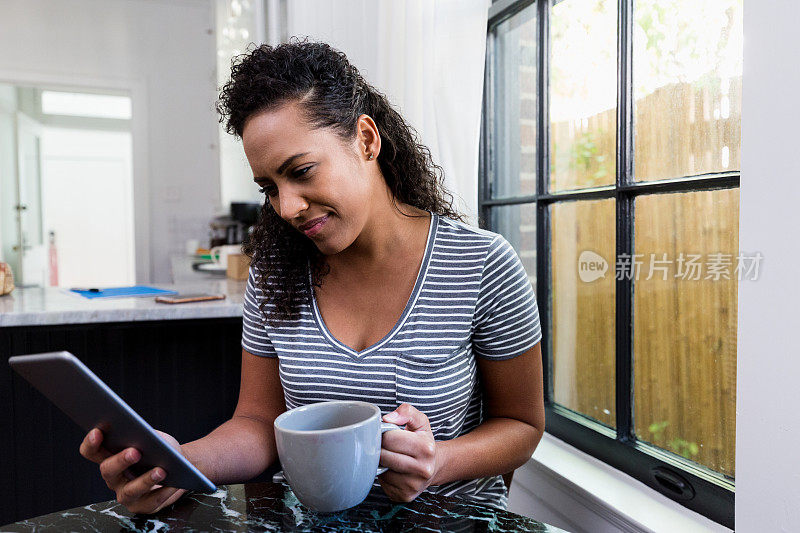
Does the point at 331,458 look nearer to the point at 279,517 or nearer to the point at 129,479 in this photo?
the point at 279,517

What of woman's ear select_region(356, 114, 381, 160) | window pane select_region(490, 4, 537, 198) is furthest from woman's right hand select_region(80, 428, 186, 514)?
window pane select_region(490, 4, 537, 198)

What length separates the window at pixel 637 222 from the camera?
1.10m

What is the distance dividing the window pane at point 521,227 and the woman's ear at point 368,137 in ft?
2.43

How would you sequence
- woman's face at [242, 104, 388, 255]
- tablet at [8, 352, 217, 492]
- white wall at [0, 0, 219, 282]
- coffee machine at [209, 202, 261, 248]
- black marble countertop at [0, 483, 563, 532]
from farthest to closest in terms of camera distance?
white wall at [0, 0, 219, 282], coffee machine at [209, 202, 261, 248], woman's face at [242, 104, 388, 255], black marble countertop at [0, 483, 563, 532], tablet at [8, 352, 217, 492]

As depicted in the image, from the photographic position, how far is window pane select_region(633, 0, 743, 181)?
1077 mm

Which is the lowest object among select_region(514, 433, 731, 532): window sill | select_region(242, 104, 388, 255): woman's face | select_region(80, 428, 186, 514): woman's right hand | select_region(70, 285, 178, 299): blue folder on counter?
select_region(514, 433, 731, 532): window sill

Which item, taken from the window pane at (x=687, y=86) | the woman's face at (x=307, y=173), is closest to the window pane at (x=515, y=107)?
the window pane at (x=687, y=86)

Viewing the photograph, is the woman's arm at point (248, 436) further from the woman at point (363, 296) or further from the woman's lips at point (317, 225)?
the woman's lips at point (317, 225)

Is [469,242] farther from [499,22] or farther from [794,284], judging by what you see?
[499,22]

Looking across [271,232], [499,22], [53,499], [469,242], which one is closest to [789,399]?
[469,242]

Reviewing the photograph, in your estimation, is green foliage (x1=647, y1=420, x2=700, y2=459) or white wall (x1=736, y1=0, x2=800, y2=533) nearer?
white wall (x1=736, y1=0, x2=800, y2=533)

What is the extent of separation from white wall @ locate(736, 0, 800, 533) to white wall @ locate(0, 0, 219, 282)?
4087 millimetres

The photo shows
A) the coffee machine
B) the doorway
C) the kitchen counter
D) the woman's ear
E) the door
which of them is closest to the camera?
the woman's ear

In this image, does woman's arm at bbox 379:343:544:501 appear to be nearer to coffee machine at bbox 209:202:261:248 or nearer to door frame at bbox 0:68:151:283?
coffee machine at bbox 209:202:261:248
